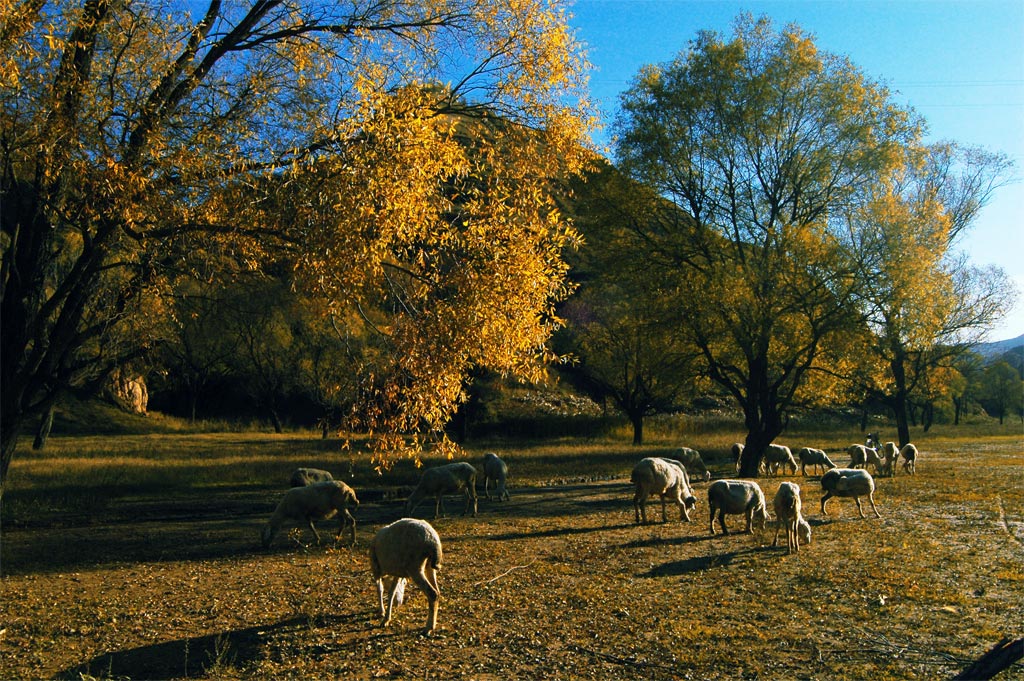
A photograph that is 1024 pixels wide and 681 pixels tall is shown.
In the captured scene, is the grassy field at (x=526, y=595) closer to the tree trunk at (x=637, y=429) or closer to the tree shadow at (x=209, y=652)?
the tree shadow at (x=209, y=652)

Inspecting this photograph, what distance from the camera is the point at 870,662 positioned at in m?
7.72

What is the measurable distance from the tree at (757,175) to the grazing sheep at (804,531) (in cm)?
1104

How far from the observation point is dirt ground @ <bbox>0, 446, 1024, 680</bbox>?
25.7 ft

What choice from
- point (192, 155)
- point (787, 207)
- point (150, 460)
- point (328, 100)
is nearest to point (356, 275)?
point (192, 155)

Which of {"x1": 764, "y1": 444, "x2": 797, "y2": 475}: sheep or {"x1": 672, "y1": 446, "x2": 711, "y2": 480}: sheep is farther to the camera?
{"x1": 764, "y1": 444, "x2": 797, "y2": 475}: sheep

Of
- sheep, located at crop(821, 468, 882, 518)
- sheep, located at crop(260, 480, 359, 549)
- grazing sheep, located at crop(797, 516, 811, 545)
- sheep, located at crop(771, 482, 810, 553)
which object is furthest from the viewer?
sheep, located at crop(821, 468, 882, 518)

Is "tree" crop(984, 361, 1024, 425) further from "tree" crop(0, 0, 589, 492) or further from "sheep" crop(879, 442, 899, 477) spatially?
"tree" crop(0, 0, 589, 492)

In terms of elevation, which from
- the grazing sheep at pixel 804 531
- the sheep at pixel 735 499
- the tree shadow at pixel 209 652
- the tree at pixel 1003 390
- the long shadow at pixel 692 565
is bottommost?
the tree shadow at pixel 209 652

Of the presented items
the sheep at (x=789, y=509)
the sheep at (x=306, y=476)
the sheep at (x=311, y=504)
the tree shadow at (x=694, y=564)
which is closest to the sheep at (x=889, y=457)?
the sheep at (x=789, y=509)

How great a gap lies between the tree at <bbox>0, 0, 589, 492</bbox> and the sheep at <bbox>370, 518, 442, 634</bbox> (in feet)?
3.60

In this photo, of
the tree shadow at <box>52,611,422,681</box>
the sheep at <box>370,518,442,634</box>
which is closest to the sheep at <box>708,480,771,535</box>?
the sheep at <box>370,518,442,634</box>

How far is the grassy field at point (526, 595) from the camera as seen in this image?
25.9ft

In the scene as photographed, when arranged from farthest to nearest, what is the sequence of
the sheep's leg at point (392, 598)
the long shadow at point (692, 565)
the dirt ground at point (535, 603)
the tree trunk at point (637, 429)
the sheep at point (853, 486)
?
the tree trunk at point (637, 429)
the sheep at point (853, 486)
the long shadow at point (692, 565)
the sheep's leg at point (392, 598)
the dirt ground at point (535, 603)

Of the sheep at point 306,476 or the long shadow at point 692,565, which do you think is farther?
the sheep at point 306,476
